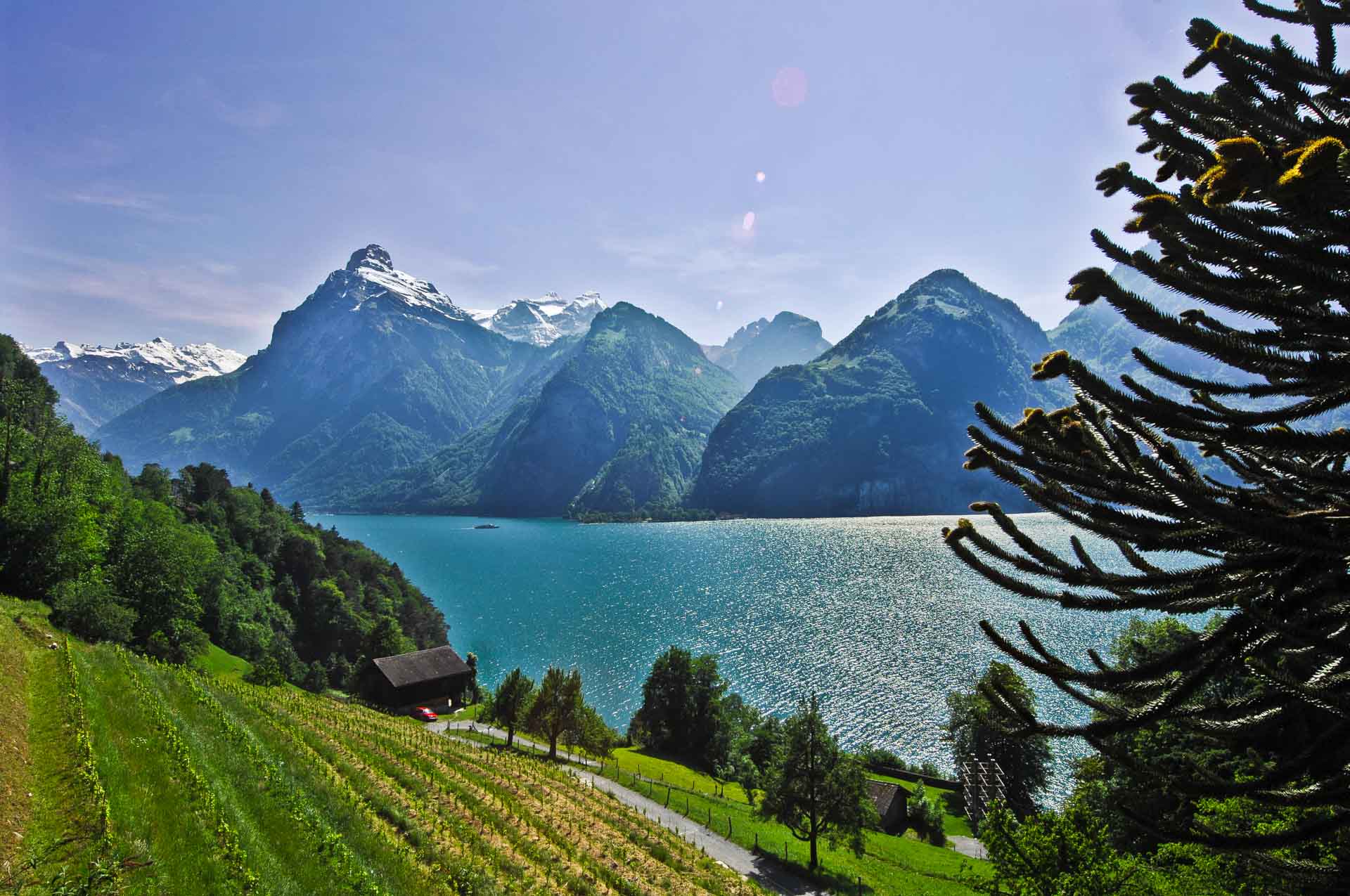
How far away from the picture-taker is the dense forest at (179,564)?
136 ft

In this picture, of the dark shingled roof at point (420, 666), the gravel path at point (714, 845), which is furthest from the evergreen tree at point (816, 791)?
the dark shingled roof at point (420, 666)

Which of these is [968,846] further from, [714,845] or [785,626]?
[785,626]

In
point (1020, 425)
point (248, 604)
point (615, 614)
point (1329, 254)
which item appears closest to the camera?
point (1329, 254)

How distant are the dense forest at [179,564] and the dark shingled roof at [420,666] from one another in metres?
10.6

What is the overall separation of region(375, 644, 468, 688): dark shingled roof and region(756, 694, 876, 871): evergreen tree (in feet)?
153

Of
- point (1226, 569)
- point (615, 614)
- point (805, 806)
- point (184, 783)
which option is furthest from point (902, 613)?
point (1226, 569)

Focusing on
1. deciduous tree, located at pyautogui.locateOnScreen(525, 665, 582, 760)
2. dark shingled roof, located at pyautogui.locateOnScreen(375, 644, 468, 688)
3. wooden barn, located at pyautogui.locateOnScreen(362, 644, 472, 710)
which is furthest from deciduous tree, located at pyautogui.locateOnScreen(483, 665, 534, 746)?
dark shingled roof, located at pyautogui.locateOnScreen(375, 644, 468, 688)

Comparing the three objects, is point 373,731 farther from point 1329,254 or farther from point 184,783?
point 1329,254

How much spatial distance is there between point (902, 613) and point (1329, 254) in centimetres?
11348

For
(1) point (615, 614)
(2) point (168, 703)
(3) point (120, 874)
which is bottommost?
(1) point (615, 614)

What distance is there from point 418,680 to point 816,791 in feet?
163

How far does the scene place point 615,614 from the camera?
375ft

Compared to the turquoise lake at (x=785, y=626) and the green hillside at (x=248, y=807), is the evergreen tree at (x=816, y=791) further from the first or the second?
the turquoise lake at (x=785, y=626)

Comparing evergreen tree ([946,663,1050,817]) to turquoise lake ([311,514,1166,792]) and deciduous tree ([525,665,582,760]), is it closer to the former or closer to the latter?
turquoise lake ([311,514,1166,792])
